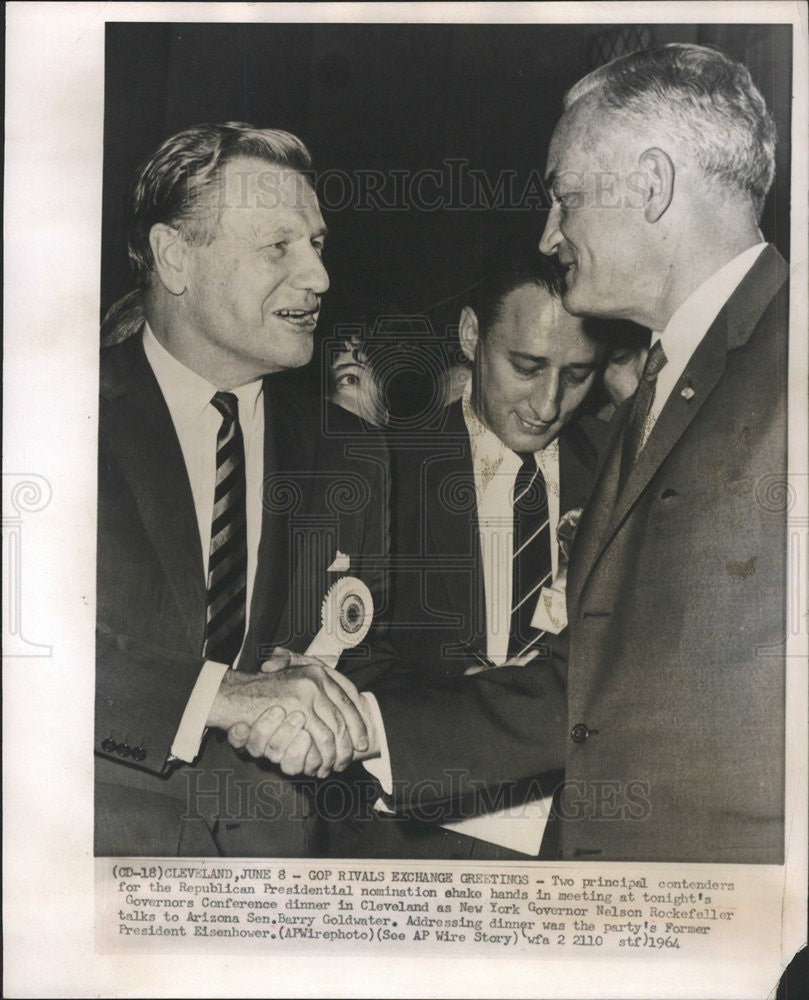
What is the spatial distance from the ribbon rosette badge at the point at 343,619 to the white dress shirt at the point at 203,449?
199 mm

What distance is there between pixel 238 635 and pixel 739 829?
1367mm

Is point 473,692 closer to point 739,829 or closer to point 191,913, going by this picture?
point 739,829

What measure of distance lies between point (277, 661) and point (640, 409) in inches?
44.4

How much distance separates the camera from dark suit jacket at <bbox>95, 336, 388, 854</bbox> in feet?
8.34

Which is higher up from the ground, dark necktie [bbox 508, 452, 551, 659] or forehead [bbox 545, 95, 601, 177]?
forehead [bbox 545, 95, 601, 177]

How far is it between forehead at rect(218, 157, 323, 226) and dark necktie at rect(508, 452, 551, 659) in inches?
34.0

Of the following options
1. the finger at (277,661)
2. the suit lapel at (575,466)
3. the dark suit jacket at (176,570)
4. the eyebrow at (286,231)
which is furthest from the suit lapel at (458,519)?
the eyebrow at (286,231)

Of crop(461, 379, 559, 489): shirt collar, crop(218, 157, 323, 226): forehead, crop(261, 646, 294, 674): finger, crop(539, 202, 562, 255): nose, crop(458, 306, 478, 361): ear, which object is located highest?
crop(218, 157, 323, 226): forehead

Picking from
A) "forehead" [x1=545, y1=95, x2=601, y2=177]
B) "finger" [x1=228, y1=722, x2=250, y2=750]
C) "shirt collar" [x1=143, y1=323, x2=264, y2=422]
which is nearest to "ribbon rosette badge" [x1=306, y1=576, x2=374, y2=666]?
"finger" [x1=228, y1=722, x2=250, y2=750]

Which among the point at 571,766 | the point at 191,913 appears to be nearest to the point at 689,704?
the point at 571,766

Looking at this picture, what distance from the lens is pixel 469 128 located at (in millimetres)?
2562

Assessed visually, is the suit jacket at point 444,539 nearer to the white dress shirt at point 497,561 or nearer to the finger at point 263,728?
the white dress shirt at point 497,561

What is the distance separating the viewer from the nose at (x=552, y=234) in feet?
8.34

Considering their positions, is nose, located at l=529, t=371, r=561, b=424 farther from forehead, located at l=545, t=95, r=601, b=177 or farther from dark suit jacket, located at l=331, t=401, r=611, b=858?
forehead, located at l=545, t=95, r=601, b=177
